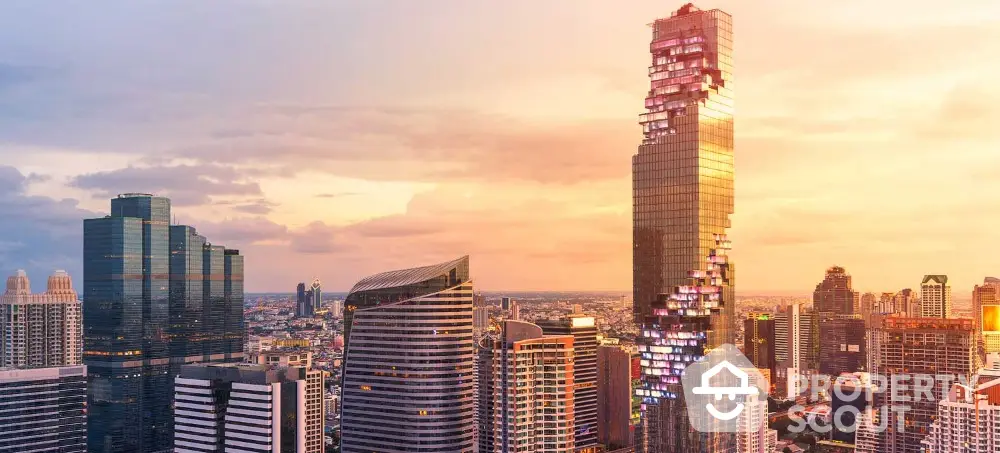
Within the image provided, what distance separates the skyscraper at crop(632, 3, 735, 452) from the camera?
52.3 metres

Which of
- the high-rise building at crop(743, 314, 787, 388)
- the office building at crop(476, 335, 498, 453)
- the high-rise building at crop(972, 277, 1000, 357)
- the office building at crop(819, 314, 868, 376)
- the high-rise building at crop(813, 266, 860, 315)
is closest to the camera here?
the office building at crop(476, 335, 498, 453)

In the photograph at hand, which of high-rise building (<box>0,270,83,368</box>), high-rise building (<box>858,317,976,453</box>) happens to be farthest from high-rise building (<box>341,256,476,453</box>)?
high-rise building (<box>0,270,83,368</box>)

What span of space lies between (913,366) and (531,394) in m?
38.9

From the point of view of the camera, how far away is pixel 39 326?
84688 mm

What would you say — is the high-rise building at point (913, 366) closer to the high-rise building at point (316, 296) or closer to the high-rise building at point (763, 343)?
the high-rise building at point (763, 343)

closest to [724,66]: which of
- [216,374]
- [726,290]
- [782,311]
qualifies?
[726,290]

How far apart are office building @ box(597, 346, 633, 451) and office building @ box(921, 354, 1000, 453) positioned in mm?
25409

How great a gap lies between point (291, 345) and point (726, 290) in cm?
5813

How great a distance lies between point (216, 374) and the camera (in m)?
52.2

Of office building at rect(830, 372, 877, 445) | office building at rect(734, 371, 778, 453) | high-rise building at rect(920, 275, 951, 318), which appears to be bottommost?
office building at rect(830, 372, 877, 445)

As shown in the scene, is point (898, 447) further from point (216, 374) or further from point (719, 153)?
point (216, 374)

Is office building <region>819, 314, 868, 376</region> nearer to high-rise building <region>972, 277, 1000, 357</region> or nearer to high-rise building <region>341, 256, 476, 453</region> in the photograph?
high-rise building <region>972, 277, 1000, 357</region>

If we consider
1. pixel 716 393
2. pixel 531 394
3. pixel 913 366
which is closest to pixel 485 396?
pixel 531 394

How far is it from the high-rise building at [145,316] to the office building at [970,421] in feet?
200
